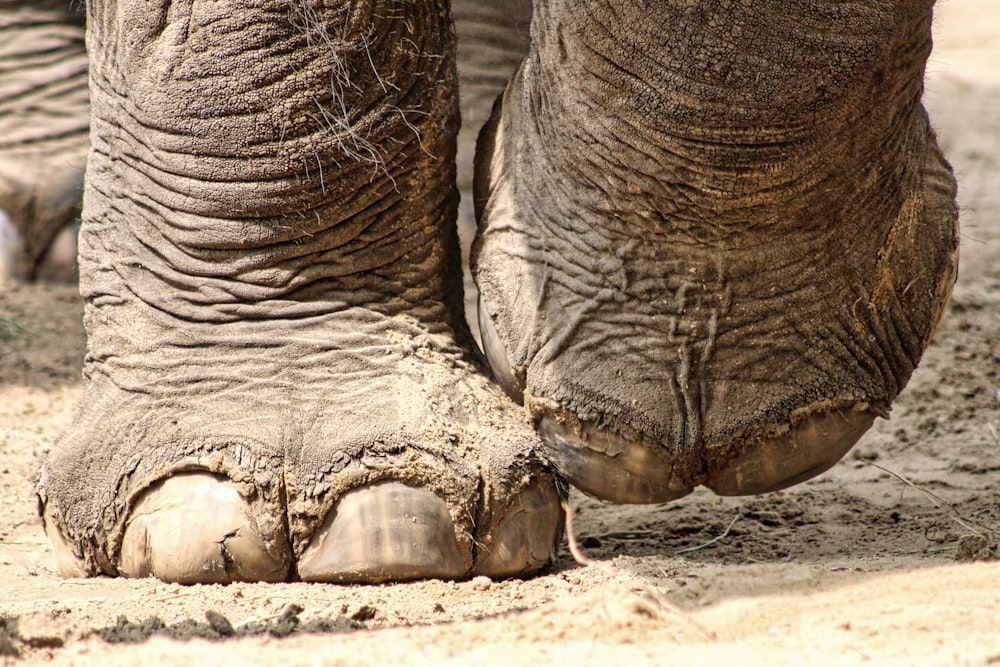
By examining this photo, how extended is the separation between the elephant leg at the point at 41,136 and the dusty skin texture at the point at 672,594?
2.49 ft

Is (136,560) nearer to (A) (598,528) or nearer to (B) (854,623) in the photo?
(A) (598,528)

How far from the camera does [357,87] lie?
1602 mm

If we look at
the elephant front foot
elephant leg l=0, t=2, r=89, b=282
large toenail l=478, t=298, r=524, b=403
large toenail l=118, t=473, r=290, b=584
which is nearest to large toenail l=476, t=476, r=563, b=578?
the elephant front foot

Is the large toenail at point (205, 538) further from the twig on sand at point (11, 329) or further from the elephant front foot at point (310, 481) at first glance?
A: the twig on sand at point (11, 329)

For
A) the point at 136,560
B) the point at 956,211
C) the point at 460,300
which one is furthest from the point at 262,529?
the point at 956,211

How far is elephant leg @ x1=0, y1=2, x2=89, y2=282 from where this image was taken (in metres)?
2.97

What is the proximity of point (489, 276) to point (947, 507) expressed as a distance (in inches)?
29.4

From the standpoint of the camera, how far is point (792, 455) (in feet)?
4.94

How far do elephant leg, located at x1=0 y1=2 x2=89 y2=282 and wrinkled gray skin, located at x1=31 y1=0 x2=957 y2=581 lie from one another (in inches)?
54.7

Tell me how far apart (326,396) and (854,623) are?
68 cm

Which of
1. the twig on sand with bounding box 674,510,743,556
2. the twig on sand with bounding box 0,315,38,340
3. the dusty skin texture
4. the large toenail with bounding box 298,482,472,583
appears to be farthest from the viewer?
the twig on sand with bounding box 0,315,38,340

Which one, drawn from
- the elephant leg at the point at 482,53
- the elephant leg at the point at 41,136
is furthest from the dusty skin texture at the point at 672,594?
the elephant leg at the point at 482,53

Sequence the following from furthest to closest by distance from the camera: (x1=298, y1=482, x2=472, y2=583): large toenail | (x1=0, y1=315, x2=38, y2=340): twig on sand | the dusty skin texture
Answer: (x1=0, y1=315, x2=38, y2=340): twig on sand, (x1=298, y1=482, x2=472, y2=583): large toenail, the dusty skin texture

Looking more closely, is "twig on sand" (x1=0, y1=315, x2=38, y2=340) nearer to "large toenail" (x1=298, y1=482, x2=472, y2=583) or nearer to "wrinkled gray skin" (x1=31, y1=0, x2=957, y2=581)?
"wrinkled gray skin" (x1=31, y1=0, x2=957, y2=581)
